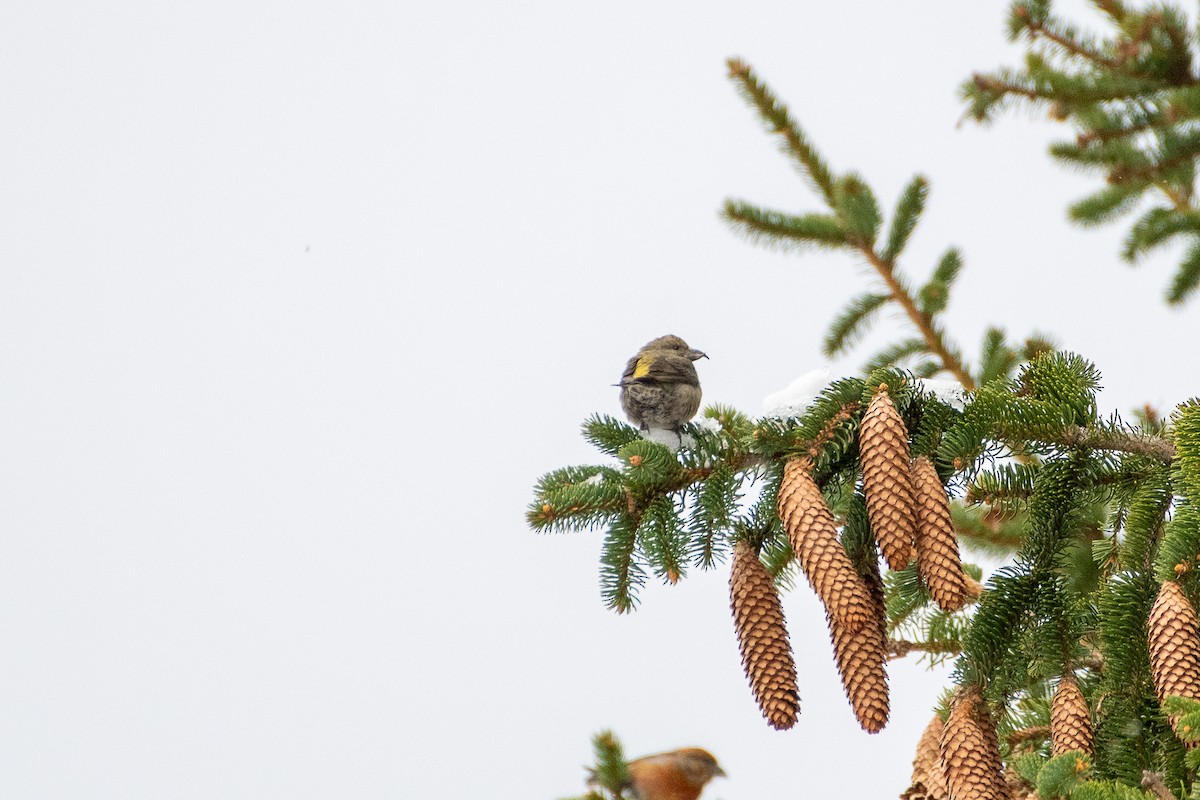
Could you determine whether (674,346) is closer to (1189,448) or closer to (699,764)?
(699,764)

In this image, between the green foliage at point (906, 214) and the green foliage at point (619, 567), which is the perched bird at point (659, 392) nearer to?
the green foliage at point (619, 567)

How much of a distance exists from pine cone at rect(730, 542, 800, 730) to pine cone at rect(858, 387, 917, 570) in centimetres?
23

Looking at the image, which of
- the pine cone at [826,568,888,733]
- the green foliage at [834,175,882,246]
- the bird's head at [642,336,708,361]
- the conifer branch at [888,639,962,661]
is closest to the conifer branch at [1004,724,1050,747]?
the conifer branch at [888,639,962,661]

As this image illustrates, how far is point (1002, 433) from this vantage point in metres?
1.96

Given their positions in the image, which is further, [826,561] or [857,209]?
[857,209]

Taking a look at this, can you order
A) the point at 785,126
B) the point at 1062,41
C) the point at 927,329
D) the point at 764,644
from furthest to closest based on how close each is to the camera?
the point at 927,329, the point at 785,126, the point at 1062,41, the point at 764,644

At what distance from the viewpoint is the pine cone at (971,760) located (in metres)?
1.76

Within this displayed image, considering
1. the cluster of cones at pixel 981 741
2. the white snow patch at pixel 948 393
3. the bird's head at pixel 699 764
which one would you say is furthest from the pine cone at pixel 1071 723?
the bird's head at pixel 699 764

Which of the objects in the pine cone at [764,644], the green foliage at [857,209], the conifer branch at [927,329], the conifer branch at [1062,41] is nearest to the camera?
the pine cone at [764,644]

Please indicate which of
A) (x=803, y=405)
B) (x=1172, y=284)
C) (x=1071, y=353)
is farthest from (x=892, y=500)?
(x=1172, y=284)

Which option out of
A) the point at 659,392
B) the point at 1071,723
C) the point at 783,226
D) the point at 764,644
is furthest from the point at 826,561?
the point at 783,226

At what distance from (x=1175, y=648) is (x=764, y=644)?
0.59m

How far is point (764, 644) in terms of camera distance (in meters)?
1.87

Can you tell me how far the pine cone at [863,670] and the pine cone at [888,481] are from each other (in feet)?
0.42
